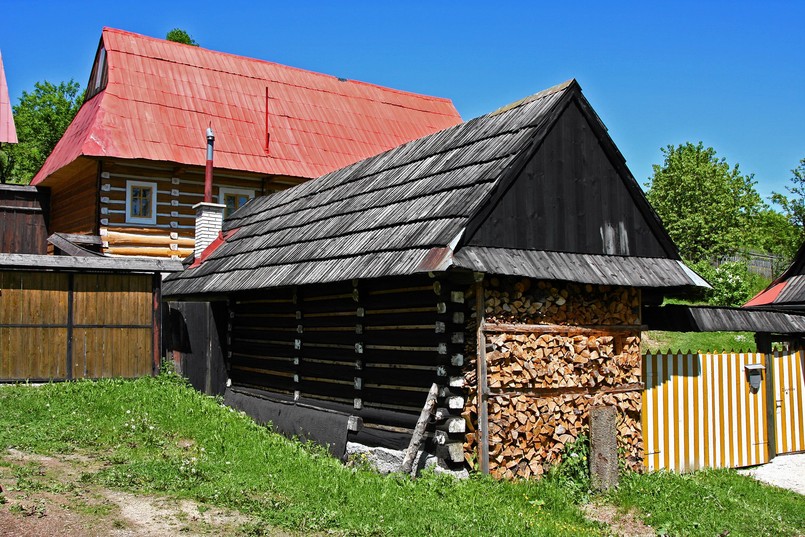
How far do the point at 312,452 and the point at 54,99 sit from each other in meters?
34.1

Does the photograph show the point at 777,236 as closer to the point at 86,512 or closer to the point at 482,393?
the point at 482,393

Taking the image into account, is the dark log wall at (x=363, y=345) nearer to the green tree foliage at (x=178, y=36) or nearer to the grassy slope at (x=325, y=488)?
the grassy slope at (x=325, y=488)

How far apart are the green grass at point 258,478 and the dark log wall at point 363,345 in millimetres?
784

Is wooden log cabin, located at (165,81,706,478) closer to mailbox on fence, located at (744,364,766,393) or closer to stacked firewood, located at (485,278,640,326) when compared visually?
stacked firewood, located at (485,278,640,326)

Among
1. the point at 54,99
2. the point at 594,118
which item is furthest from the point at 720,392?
the point at 54,99

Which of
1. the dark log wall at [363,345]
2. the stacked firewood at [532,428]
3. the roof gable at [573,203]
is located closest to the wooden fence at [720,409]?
the stacked firewood at [532,428]

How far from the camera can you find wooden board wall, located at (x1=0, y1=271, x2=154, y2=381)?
13648 millimetres

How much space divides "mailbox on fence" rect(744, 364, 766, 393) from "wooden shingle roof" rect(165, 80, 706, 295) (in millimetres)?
1989

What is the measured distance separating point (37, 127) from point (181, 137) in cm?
2068

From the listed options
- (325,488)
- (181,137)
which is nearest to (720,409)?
(325,488)

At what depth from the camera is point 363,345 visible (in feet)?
33.2

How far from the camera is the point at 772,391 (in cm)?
1134

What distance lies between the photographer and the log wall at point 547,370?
8.56 metres

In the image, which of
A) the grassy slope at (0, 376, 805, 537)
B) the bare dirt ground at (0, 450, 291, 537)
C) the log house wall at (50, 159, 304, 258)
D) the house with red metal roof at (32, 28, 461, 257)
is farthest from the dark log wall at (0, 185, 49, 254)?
the bare dirt ground at (0, 450, 291, 537)
